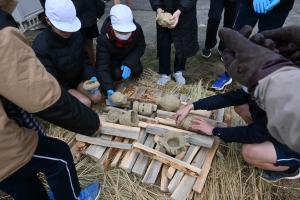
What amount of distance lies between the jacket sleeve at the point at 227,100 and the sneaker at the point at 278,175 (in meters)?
0.58

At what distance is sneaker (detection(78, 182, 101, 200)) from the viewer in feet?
7.32

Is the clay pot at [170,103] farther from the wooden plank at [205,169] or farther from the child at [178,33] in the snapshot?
the child at [178,33]

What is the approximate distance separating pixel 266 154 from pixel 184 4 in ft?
5.79

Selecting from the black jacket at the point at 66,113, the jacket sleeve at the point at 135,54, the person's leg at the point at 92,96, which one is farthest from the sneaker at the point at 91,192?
the jacket sleeve at the point at 135,54

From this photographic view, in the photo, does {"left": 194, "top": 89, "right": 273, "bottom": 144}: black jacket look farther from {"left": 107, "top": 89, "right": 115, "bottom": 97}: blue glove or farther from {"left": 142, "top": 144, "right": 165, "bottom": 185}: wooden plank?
{"left": 107, "top": 89, "right": 115, "bottom": 97}: blue glove

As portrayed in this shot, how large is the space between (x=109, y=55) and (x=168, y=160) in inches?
58.0

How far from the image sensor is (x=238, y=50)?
4.61ft

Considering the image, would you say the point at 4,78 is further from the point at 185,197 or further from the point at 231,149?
the point at 231,149

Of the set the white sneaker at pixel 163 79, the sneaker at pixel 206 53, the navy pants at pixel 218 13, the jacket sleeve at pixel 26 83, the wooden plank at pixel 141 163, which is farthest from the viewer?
the sneaker at pixel 206 53

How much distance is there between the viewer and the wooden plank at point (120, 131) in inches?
99.7

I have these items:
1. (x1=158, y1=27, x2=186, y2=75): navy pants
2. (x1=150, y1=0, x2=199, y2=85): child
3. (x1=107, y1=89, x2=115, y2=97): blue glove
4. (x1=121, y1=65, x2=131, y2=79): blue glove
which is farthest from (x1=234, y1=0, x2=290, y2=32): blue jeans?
(x1=107, y1=89, x2=115, y2=97): blue glove

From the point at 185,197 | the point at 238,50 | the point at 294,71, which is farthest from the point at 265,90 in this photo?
the point at 185,197

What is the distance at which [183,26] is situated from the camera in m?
3.28

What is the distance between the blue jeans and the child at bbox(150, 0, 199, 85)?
0.50 metres
